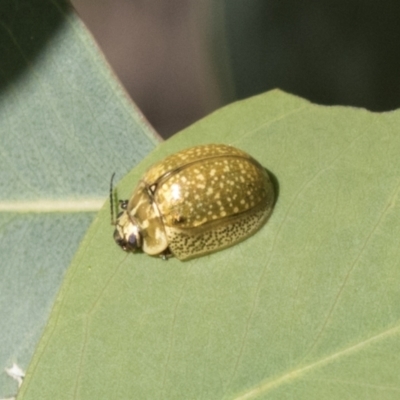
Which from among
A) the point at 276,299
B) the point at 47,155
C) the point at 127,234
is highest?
the point at 47,155

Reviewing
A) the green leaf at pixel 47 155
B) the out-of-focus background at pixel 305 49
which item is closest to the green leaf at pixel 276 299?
the green leaf at pixel 47 155

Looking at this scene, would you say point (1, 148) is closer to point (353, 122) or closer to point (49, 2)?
point (49, 2)

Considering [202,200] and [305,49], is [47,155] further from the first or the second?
[305,49]

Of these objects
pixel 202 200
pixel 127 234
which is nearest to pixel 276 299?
pixel 202 200

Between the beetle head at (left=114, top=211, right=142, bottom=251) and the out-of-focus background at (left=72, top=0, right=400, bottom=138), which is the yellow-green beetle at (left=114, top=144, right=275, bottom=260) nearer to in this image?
the beetle head at (left=114, top=211, right=142, bottom=251)

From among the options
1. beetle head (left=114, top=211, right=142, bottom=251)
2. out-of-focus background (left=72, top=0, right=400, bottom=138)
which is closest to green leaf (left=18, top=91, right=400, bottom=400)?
beetle head (left=114, top=211, right=142, bottom=251)
